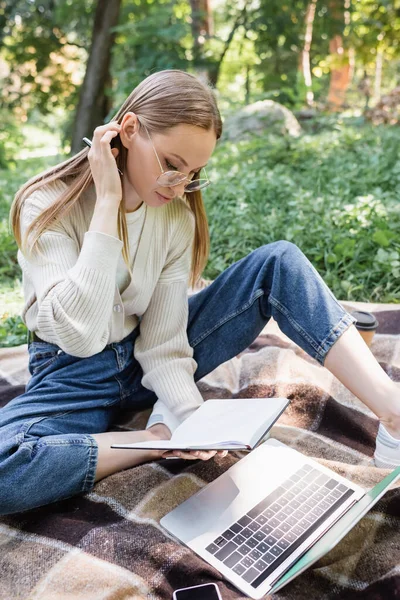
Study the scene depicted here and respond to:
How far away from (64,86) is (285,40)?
363cm

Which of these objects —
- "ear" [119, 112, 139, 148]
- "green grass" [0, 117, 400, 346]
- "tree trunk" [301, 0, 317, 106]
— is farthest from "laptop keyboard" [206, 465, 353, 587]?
"tree trunk" [301, 0, 317, 106]

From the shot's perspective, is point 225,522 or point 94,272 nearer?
point 225,522

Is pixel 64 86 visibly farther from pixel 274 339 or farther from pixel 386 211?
pixel 274 339

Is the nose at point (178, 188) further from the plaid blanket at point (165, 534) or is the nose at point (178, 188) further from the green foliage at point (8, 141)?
the green foliage at point (8, 141)

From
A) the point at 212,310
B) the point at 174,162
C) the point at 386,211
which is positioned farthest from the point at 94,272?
the point at 386,211

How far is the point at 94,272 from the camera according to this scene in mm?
1500

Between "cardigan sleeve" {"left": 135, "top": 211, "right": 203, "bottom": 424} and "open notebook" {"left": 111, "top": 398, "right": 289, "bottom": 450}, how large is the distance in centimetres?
16

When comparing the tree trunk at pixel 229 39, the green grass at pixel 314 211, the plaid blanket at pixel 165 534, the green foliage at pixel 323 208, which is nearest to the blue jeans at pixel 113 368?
the plaid blanket at pixel 165 534

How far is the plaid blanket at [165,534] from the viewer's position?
3.96 ft

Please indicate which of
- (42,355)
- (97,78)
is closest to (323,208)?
(42,355)

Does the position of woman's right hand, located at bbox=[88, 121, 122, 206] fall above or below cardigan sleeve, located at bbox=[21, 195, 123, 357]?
above

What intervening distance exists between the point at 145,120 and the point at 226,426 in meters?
0.90

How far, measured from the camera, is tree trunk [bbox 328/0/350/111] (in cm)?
704

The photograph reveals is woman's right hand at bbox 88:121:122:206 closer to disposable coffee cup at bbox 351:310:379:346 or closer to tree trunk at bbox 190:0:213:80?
disposable coffee cup at bbox 351:310:379:346
